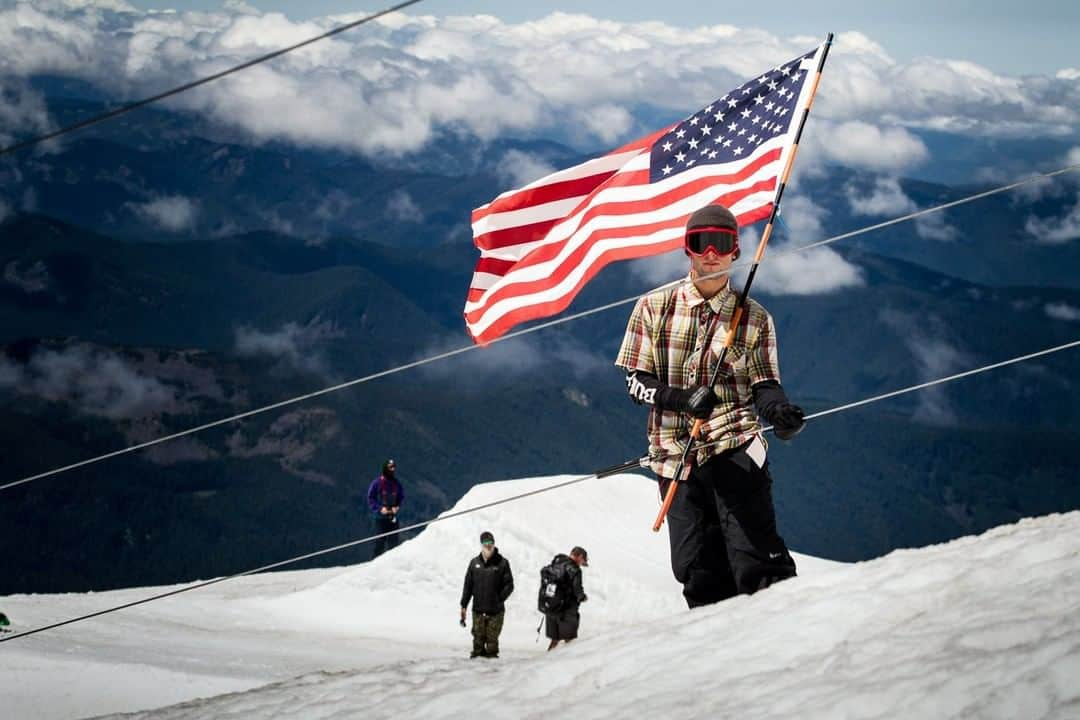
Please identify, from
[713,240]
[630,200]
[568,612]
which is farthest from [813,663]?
[568,612]

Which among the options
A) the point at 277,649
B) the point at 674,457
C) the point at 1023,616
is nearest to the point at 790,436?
the point at 674,457

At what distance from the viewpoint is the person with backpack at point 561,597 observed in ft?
44.8

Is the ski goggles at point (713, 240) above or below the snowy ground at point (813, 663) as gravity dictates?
above

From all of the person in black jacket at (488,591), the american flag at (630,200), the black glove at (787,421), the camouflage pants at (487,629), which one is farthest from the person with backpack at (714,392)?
the camouflage pants at (487,629)

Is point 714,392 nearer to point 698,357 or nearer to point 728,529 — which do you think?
point 698,357

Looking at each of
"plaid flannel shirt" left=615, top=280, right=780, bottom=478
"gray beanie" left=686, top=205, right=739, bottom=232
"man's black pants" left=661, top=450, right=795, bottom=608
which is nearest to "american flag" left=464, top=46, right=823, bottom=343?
"gray beanie" left=686, top=205, right=739, bottom=232

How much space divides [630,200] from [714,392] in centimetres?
246

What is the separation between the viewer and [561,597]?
1366 centimetres

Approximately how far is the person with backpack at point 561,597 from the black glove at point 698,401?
777cm

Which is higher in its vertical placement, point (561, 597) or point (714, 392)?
point (714, 392)

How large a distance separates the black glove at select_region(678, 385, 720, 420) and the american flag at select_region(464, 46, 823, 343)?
1.83 m

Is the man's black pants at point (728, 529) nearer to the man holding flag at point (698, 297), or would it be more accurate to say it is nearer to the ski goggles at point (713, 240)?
the man holding flag at point (698, 297)

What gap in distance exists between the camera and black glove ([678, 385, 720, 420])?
6.07 meters

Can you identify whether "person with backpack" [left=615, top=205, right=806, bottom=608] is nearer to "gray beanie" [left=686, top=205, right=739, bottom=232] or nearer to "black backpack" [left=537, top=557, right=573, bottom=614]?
"gray beanie" [left=686, top=205, right=739, bottom=232]
